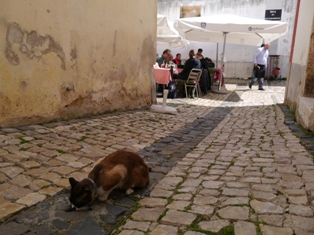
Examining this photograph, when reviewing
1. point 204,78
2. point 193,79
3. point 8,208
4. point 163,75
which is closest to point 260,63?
point 204,78

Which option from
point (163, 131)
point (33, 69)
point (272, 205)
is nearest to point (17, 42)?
point (33, 69)

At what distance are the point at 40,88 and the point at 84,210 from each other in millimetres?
3246

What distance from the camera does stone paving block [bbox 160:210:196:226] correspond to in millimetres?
2617

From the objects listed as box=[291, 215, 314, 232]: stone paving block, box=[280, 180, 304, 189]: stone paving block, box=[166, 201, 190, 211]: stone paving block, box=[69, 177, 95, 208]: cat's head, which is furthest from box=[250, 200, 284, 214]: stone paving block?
box=[69, 177, 95, 208]: cat's head

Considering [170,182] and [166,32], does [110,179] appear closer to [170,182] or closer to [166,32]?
[170,182]

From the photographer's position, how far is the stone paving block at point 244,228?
7.87ft

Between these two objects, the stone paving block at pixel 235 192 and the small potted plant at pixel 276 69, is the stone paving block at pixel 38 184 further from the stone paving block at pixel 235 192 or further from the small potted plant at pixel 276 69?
the small potted plant at pixel 276 69

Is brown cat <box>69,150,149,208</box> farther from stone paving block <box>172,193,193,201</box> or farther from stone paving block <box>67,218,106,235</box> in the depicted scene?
stone paving block <box>172,193,193,201</box>

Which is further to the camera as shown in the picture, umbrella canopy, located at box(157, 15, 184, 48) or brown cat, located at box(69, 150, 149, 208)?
umbrella canopy, located at box(157, 15, 184, 48)

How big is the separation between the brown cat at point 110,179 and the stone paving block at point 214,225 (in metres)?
0.87

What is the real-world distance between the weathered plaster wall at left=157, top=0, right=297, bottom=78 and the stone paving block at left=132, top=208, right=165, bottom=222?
20.8m

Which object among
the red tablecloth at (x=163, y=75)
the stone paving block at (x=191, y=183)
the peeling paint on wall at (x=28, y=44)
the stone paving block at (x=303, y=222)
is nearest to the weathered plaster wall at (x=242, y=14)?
the red tablecloth at (x=163, y=75)

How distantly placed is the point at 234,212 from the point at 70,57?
4483mm

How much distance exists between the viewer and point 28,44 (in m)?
5.07
